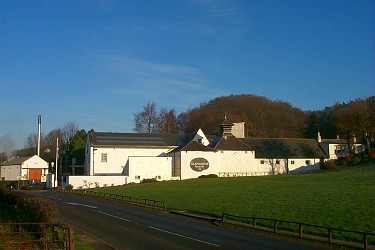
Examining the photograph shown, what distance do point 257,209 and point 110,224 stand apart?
10828 mm

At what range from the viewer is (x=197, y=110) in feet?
463

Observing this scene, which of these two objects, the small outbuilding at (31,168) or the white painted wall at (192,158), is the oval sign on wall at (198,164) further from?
the small outbuilding at (31,168)

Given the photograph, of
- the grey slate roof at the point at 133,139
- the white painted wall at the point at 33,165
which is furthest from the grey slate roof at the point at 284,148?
the white painted wall at the point at 33,165

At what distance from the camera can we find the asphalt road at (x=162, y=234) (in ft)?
61.5

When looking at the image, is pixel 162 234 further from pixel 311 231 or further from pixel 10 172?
pixel 10 172

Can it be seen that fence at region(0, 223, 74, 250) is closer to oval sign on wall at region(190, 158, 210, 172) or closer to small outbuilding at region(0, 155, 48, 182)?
oval sign on wall at region(190, 158, 210, 172)

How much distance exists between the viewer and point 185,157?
7562 centimetres

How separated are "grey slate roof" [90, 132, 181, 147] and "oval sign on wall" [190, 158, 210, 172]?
44.5 ft

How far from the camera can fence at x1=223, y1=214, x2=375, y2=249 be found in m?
19.8

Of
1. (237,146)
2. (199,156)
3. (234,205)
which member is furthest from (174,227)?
(237,146)

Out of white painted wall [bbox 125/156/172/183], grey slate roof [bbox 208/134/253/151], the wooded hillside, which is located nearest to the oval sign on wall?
white painted wall [bbox 125/156/172/183]

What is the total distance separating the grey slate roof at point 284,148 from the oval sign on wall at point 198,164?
11.7 metres

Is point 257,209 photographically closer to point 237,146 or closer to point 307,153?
point 237,146

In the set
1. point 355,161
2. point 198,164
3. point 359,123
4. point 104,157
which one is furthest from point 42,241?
point 359,123
